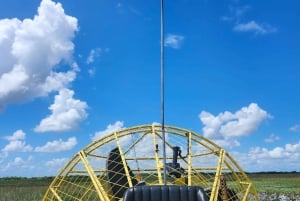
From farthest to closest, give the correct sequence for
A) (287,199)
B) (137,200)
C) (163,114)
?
(287,199)
(163,114)
(137,200)

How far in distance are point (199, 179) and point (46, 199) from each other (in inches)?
103

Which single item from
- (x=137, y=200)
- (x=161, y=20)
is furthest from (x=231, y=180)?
(x=161, y=20)

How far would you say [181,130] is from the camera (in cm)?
855

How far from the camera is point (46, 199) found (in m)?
8.62

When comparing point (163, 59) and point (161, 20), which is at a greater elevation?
point (161, 20)

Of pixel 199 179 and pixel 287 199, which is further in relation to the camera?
pixel 287 199

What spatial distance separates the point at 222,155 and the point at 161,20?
96.9 inches

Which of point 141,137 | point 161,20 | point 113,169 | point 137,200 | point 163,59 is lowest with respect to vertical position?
point 137,200

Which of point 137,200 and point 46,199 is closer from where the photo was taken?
point 137,200

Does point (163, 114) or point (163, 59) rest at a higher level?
point (163, 59)

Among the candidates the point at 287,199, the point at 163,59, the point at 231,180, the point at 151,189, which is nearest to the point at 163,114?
the point at 163,59

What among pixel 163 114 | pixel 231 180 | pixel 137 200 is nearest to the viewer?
pixel 137 200

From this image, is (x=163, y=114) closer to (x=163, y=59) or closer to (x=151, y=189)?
(x=163, y=59)

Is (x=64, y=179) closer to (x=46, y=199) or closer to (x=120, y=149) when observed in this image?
(x=46, y=199)
